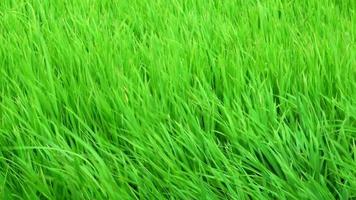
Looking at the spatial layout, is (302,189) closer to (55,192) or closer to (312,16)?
(55,192)

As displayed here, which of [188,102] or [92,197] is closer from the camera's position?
[92,197]

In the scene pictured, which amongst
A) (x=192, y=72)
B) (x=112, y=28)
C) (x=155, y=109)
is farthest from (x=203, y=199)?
(x=112, y=28)

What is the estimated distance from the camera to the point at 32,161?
3.45 feet

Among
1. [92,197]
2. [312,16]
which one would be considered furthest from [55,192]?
[312,16]

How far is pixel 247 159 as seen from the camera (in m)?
1.07

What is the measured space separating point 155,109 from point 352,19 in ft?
2.31

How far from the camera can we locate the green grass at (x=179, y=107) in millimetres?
997

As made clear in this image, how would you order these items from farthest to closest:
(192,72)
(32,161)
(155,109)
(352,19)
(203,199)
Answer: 1. (352,19)
2. (192,72)
3. (155,109)
4. (32,161)
5. (203,199)

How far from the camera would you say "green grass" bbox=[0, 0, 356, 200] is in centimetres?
100

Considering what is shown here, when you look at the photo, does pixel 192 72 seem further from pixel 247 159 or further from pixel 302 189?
pixel 302 189

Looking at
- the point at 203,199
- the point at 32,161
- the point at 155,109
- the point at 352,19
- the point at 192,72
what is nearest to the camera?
the point at 203,199

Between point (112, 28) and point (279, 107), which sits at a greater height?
point (112, 28)

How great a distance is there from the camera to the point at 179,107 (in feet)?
3.78

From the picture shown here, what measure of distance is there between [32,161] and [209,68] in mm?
505
